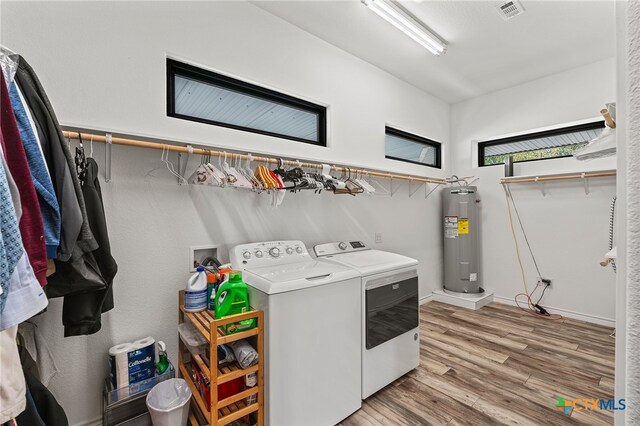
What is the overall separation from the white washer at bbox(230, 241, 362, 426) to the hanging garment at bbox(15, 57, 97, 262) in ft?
2.69

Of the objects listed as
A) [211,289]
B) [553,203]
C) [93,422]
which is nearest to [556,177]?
[553,203]

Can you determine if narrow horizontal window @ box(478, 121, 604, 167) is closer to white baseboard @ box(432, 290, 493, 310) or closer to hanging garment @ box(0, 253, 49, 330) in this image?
white baseboard @ box(432, 290, 493, 310)

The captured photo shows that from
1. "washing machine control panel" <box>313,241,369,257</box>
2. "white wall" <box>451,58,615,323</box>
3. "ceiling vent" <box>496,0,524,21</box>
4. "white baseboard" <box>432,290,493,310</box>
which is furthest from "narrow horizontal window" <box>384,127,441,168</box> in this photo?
"white baseboard" <box>432,290,493,310</box>

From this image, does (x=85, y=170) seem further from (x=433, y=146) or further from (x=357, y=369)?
(x=433, y=146)

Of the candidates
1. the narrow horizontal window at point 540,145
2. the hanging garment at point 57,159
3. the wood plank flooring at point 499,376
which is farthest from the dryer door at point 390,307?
the narrow horizontal window at point 540,145

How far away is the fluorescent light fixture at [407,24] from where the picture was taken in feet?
6.70

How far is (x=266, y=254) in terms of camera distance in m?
1.93

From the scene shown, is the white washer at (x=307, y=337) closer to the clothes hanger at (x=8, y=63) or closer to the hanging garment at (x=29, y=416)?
the hanging garment at (x=29, y=416)

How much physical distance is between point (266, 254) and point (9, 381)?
4.33 ft

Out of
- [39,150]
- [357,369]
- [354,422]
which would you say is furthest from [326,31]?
[354,422]

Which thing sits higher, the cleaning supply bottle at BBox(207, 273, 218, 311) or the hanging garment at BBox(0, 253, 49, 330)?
the hanging garment at BBox(0, 253, 49, 330)

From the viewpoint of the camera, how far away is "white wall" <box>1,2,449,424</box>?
146 centimetres

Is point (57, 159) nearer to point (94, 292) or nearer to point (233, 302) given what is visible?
point (94, 292)

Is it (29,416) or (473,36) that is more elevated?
(473,36)
